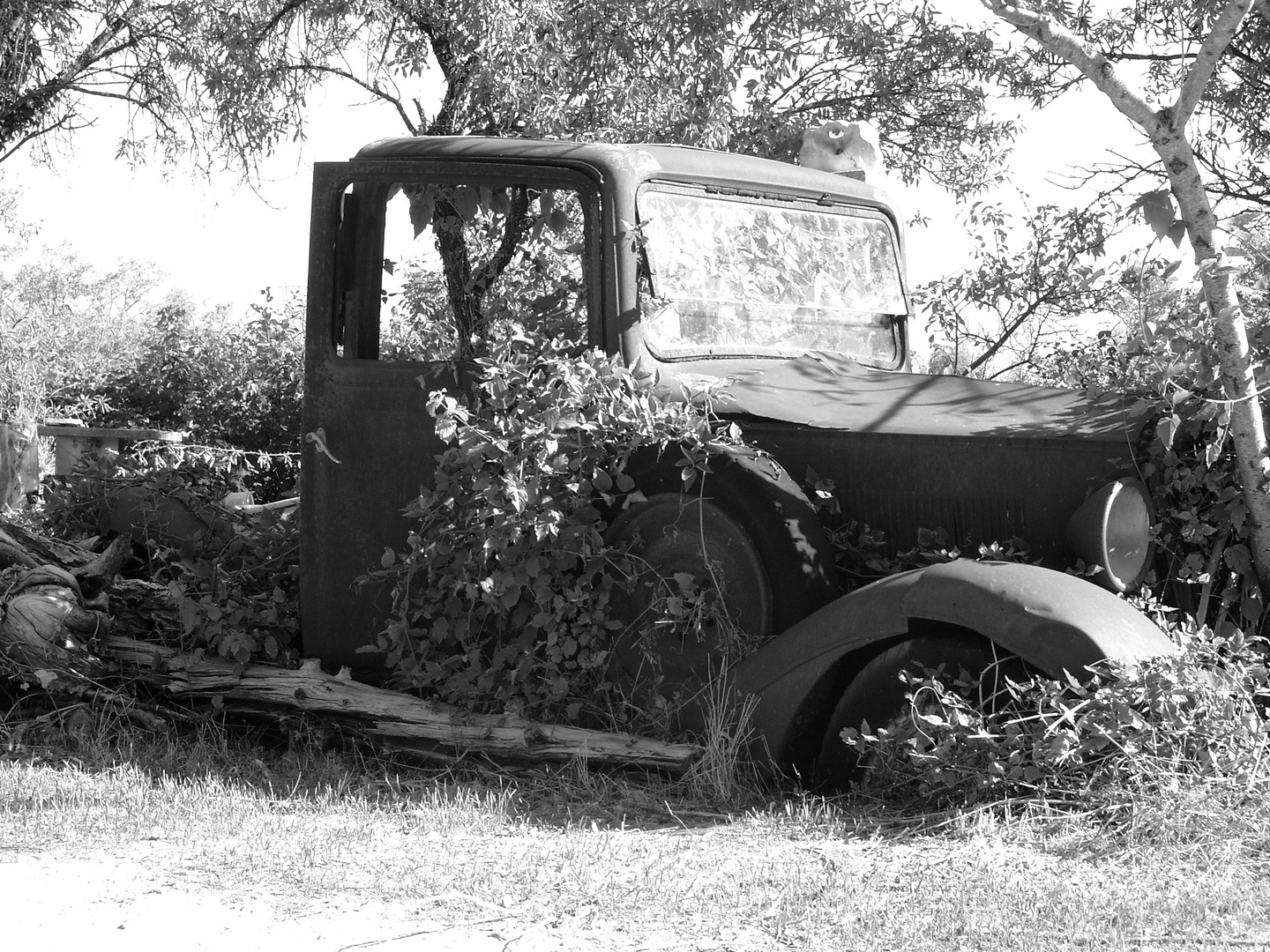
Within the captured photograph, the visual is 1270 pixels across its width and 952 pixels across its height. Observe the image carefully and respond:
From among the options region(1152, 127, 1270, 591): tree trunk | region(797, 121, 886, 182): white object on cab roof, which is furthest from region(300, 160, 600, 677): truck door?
region(1152, 127, 1270, 591): tree trunk

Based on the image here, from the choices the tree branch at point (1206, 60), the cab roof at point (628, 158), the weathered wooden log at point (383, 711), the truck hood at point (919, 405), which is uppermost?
the tree branch at point (1206, 60)

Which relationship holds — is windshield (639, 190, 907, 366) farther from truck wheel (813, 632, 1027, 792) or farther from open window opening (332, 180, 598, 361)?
truck wheel (813, 632, 1027, 792)

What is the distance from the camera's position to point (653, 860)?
3225 mm

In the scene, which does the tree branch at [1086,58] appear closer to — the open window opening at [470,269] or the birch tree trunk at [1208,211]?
the birch tree trunk at [1208,211]

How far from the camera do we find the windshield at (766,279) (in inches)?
170

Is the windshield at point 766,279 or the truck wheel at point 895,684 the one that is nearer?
the truck wheel at point 895,684

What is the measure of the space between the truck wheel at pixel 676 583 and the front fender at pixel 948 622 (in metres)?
0.17

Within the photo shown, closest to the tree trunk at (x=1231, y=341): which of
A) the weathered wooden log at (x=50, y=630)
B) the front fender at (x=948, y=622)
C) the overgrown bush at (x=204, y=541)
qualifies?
the front fender at (x=948, y=622)

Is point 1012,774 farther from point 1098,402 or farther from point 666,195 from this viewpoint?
point 666,195

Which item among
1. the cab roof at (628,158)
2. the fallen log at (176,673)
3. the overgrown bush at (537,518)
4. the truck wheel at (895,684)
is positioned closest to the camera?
the truck wheel at (895,684)

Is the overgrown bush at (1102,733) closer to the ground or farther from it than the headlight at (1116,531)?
closer to the ground

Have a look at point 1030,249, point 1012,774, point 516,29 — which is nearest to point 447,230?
point 1012,774

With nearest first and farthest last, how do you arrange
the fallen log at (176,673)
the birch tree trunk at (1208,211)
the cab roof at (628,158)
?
the birch tree trunk at (1208,211) → the fallen log at (176,673) → the cab roof at (628,158)

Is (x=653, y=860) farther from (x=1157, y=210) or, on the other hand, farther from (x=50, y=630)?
(x=50, y=630)
